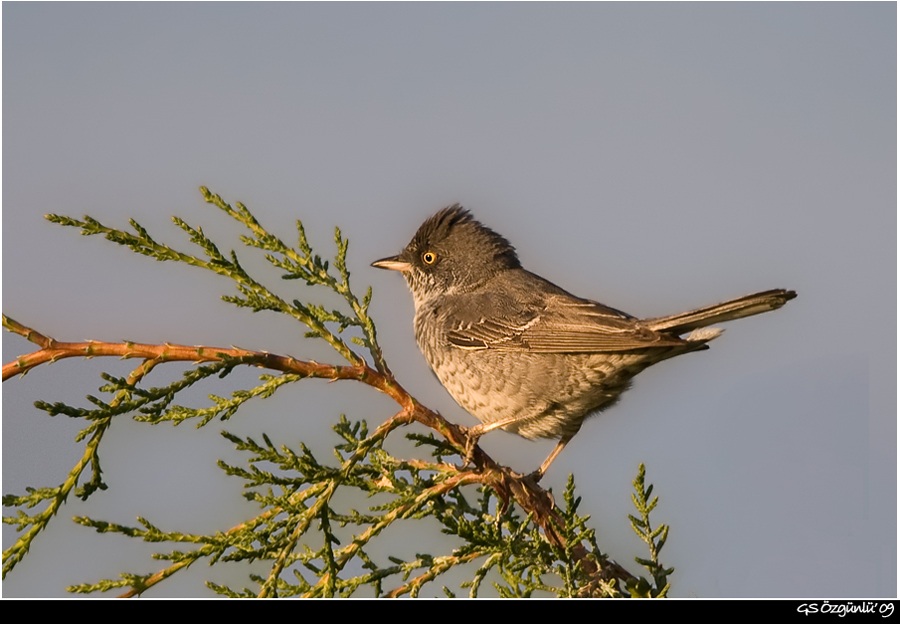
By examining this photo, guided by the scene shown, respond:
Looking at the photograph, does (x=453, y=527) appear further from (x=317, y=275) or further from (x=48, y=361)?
(x=48, y=361)

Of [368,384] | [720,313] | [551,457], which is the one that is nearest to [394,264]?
[551,457]

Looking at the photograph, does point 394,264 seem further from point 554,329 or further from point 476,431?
point 476,431

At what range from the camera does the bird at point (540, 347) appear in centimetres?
566

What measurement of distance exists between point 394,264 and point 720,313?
287 centimetres

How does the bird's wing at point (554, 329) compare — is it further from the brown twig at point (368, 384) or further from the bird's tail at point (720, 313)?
the brown twig at point (368, 384)

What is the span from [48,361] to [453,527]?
67.4 inches

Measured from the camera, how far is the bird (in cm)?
566

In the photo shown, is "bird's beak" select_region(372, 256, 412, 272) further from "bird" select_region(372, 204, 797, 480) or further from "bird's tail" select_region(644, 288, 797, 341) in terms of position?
"bird's tail" select_region(644, 288, 797, 341)

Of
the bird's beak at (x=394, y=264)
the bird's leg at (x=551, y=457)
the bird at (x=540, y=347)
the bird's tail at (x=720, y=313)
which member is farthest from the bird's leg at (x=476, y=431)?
the bird's beak at (x=394, y=264)

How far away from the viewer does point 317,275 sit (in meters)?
4.57

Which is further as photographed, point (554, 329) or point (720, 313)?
point (554, 329)

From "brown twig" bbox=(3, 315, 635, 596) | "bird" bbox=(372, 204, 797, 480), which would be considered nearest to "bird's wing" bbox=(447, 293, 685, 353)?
"bird" bbox=(372, 204, 797, 480)

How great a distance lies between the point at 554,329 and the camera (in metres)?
6.25
